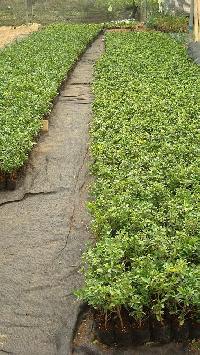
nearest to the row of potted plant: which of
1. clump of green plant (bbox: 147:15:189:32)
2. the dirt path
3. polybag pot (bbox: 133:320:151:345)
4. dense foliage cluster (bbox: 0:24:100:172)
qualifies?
clump of green plant (bbox: 147:15:189:32)

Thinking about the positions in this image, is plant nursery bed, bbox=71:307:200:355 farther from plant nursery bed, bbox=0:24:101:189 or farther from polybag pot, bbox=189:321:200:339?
plant nursery bed, bbox=0:24:101:189

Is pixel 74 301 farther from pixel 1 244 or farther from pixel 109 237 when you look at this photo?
pixel 1 244

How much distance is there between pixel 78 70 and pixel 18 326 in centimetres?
1386

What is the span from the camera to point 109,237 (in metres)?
5.78

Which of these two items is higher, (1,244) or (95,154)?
(95,154)

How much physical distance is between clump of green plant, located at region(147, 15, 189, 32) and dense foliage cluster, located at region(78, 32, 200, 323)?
14.1 meters

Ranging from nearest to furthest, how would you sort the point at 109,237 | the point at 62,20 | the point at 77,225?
the point at 109,237, the point at 77,225, the point at 62,20

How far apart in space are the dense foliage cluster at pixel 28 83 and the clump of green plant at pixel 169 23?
440cm

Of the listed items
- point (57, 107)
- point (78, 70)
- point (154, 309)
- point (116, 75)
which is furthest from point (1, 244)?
point (78, 70)

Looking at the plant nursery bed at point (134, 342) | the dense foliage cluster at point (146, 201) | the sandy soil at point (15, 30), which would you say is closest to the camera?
the dense foliage cluster at point (146, 201)

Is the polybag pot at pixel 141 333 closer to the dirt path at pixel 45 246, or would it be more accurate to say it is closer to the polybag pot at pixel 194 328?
the polybag pot at pixel 194 328

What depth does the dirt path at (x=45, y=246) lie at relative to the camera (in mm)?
5320

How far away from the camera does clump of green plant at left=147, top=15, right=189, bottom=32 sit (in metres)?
26.3

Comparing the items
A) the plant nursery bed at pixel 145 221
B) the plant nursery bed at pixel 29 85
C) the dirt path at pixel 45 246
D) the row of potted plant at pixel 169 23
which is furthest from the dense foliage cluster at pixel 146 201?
the row of potted plant at pixel 169 23
